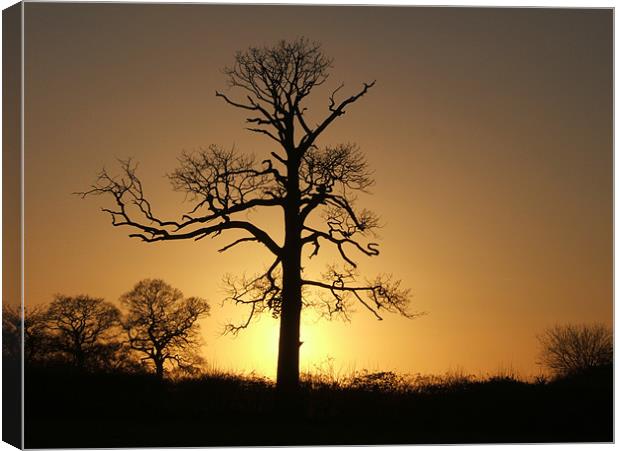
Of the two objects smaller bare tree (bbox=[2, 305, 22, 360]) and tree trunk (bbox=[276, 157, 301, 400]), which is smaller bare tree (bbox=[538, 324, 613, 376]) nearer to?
tree trunk (bbox=[276, 157, 301, 400])

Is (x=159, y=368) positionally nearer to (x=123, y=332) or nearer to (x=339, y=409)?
(x=123, y=332)

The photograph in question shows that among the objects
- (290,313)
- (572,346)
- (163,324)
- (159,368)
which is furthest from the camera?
(163,324)

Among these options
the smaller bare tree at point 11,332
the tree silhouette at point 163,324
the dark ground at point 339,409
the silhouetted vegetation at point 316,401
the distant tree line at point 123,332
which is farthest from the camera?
the tree silhouette at point 163,324

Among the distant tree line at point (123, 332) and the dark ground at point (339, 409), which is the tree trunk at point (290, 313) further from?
the distant tree line at point (123, 332)

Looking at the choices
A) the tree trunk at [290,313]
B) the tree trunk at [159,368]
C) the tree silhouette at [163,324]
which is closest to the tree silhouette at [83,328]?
the tree silhouette at [163,324]

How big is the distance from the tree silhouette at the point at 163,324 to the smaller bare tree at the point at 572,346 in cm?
401

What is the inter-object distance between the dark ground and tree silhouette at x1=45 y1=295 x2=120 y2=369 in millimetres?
307

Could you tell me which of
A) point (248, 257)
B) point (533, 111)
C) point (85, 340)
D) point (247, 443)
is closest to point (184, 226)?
point (248, 257)

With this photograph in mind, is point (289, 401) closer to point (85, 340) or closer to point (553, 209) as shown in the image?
point (85, 340)

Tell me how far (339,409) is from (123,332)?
8.89 feet

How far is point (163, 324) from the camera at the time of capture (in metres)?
15.9

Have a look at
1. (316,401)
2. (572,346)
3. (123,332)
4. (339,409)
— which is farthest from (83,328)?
(572,346)

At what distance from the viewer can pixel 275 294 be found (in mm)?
15414

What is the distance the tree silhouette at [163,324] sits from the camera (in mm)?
15484
